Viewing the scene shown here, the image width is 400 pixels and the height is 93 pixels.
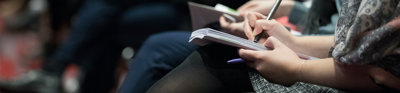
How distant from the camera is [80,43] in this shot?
1.84 metres

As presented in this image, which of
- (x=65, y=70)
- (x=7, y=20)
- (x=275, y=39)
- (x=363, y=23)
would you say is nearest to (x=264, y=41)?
(x=275, y=39)

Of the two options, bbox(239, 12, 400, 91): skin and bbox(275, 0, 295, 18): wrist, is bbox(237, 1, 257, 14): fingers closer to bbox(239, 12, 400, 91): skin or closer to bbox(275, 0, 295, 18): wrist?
bbox(275, 0, 295, 18): wrist

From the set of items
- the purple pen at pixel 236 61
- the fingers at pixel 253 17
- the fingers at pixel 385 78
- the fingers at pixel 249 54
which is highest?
the fingers at pixel 253 17

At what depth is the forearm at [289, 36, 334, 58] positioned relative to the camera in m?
0.78

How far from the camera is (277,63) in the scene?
647mm

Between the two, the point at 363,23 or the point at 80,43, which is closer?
the point at 363,23

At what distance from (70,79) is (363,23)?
66.4 inches

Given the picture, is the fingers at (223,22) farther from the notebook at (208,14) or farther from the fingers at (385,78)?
the fingers at (385,78)

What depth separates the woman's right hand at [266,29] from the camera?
73 cm

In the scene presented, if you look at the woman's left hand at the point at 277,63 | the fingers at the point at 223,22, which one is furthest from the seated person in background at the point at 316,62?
the fingers at the point at 223,22

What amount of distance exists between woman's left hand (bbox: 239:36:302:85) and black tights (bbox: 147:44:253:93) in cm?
4

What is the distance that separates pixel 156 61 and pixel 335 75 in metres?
0.36

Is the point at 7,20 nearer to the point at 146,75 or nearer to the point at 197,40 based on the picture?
the point at 146,75

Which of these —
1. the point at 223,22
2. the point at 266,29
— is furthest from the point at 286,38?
the point at 223,22
